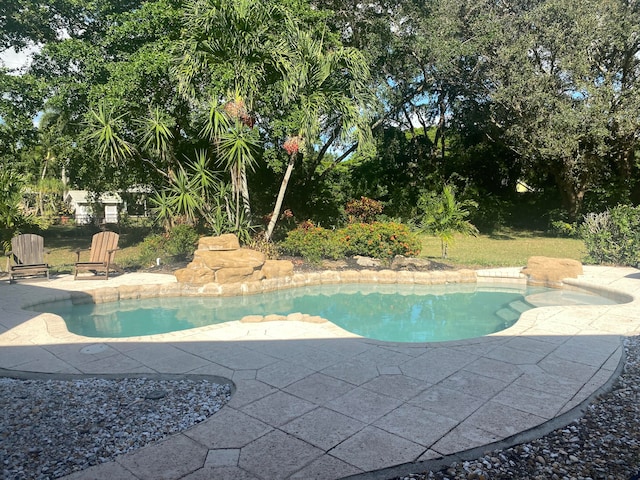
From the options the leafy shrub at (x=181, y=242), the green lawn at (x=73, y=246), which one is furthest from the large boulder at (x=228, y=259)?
the green lawn at (x=73, y=246)

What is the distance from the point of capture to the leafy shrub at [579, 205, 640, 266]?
9516 millimetres

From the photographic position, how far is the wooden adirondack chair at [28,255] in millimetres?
8328

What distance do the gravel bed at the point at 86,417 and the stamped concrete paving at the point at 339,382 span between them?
0.17 m

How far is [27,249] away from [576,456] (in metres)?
9.37

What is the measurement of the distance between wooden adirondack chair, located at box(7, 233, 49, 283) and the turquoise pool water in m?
1.63

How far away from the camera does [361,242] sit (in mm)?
10578

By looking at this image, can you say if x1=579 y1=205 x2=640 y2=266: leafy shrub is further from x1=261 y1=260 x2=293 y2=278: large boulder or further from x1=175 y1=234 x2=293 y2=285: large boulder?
x1=175 y1=234 x2=293 y2=285: large boulder

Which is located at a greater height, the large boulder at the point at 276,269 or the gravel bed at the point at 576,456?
the large boulder at the point at 276,269

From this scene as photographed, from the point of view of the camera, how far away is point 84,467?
2545mm

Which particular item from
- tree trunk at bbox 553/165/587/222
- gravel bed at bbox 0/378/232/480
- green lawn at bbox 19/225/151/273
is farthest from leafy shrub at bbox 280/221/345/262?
tree trunk at bbox 553/165/587/222

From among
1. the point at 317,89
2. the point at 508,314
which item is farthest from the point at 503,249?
the point at 317,89

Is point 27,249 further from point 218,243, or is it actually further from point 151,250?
point 218,243

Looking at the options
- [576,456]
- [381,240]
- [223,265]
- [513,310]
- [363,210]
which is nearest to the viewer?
[576,456]

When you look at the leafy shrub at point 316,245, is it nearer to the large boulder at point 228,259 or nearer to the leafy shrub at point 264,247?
the leafy shrub at point 264,247
